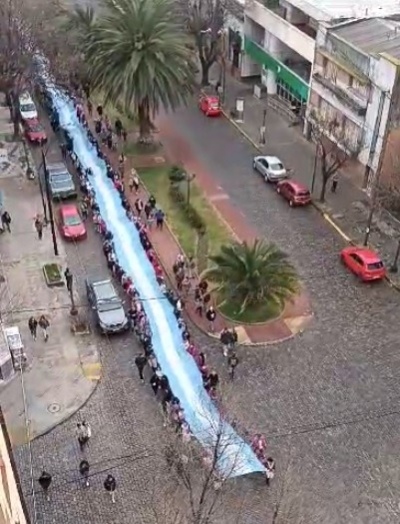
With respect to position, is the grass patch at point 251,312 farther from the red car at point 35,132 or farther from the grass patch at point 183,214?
the red car at point 35,132

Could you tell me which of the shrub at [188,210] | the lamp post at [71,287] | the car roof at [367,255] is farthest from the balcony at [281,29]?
the lamp post at [71,287]

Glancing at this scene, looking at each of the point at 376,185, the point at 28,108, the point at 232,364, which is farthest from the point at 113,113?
the point at 232,364

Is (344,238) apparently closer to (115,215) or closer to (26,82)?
(115,215)

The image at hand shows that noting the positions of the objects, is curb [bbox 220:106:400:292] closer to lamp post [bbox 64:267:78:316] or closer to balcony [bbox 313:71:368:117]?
balcony [bbox 313:71:368:117]

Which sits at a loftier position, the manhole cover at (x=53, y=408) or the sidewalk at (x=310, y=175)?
the manhole cover at (x=53, y=408)

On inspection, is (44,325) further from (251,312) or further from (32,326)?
(251,312)

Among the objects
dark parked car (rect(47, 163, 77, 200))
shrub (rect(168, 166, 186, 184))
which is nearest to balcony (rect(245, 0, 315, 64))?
shrub (rect(168, 166, 186, 184))

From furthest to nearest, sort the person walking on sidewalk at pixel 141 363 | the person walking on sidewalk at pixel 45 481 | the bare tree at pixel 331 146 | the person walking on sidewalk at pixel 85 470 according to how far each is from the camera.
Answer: the bare tree at pixel 331 146
the person walking on sidewalk at pixel 141 363
the person walking on sidewalk at pixel 85 470
the person walking on sidewalk at pixel 45 481

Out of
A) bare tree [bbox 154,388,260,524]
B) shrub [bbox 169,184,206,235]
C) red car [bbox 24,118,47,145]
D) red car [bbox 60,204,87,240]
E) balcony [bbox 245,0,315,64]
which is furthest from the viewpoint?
red car [bbox 24,118,47,145]
